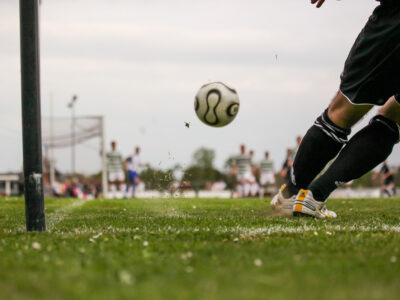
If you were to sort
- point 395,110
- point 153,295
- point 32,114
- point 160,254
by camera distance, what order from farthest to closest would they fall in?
point 395,110 < point 32,114 < point 160,254 < point 153,295

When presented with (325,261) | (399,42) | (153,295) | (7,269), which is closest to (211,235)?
(325,261)

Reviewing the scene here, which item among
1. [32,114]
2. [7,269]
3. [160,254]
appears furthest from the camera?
[32,114]

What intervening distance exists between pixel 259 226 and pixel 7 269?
211 centimetres

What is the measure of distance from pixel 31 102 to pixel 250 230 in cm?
171

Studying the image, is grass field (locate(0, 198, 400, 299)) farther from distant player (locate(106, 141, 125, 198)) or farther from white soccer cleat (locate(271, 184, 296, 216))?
distant player (locate(106, 141, 125, 198))

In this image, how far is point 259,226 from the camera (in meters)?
4.02

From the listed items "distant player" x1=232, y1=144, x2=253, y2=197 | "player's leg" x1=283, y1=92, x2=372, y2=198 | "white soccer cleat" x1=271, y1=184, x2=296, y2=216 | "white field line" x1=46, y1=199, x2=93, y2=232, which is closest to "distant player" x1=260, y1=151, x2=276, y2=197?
"distant player" x1=232, y1=144, x2=253, y2=197

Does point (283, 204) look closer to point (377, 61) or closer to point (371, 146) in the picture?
point (371, 146)

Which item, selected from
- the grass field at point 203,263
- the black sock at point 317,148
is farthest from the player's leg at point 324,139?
the grass field at point 203,263

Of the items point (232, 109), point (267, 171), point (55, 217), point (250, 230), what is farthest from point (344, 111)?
point (267, 171)

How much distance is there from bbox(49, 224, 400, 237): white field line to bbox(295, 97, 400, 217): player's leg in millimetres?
646

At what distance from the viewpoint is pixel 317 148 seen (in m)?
4.61

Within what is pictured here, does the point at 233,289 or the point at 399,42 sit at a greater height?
the point at 399,42

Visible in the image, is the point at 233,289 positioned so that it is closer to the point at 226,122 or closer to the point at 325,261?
the point at 325,261
